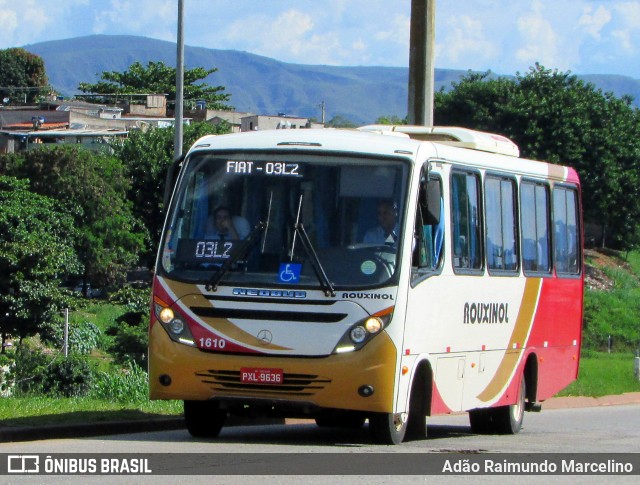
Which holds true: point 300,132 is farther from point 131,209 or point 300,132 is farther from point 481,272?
point 131,209

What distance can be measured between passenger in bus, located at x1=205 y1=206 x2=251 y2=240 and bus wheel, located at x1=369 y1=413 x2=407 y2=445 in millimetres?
2102

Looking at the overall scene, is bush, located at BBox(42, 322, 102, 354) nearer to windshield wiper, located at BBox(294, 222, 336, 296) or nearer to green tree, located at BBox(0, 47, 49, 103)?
windshield wiper, located at BBox(294, 222, 336, 296)

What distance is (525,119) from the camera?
6531 centimetres

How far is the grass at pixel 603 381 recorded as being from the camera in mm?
27953

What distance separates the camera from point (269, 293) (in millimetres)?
11242

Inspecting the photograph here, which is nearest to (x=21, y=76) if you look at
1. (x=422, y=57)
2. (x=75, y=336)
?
(x=75, y=336)

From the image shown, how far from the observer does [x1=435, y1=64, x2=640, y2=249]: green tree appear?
211 feet

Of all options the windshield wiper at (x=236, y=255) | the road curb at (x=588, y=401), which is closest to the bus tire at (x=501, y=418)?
the windshield wiper at (x=236, y=255)

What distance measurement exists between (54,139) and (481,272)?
86.5 m

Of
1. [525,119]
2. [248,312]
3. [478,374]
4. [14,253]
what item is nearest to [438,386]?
[478,374]

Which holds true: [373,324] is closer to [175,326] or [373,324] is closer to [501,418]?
[175,326]

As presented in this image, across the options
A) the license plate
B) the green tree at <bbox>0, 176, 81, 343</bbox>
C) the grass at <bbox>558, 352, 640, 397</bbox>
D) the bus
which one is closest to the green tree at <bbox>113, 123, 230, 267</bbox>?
→ the green tree at <bbox>0, 176, 81, 343</bbox>

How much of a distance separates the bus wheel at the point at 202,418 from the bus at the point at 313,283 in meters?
0.02

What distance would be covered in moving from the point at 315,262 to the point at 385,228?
742 millimetres
